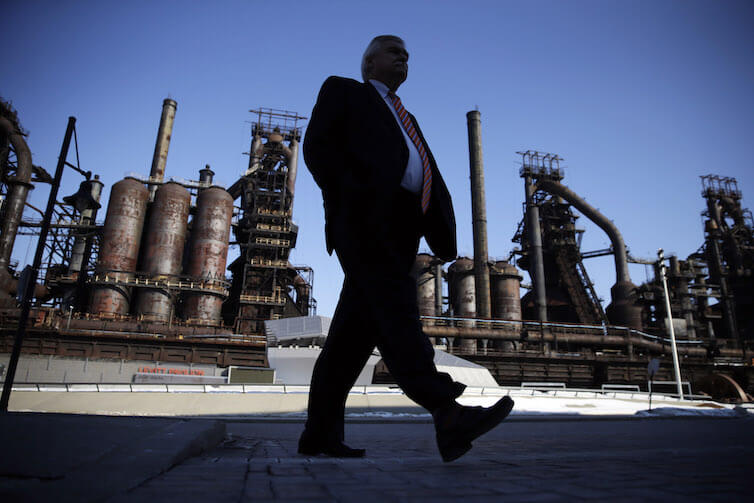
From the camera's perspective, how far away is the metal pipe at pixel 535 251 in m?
33.5

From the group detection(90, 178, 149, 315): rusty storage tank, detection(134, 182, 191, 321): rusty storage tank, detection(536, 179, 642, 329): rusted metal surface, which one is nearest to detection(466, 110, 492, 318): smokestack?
detection(536, 179, 642, 329): rusted metal surface

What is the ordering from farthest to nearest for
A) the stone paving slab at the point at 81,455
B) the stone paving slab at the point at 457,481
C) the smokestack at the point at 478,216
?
the smokestack at the point at 478,216, the stone paving slab at the point at 457,481, the stone paving slab at the point at 81,455

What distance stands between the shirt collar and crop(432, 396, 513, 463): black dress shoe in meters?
1.60

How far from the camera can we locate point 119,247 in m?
28.7

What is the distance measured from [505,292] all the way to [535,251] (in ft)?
12.9

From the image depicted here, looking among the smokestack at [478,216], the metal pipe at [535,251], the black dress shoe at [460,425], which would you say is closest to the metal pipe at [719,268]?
the metal pipe at [535,251]

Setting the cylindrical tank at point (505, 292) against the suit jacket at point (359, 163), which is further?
the cylindrical tank at point (505, 292)

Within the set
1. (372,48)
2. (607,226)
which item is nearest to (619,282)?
(607,226)

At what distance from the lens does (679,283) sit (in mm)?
36469

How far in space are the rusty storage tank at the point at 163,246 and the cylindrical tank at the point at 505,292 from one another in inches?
899

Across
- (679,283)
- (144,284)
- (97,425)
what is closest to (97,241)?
(144,284)

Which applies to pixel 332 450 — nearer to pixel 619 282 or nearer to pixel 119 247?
pixel 119 247

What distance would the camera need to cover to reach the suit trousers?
1.83 m

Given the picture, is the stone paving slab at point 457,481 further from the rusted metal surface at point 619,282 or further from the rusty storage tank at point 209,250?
the rusted metal surface at point 619,282
